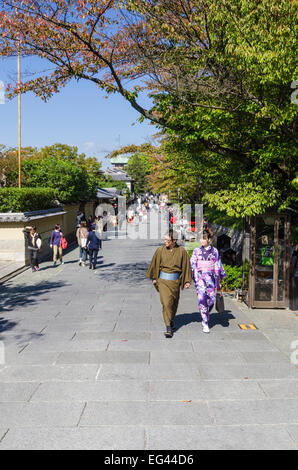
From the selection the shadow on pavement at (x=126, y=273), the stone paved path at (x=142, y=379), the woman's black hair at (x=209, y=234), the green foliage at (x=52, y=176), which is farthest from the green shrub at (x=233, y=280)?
the green foliage at (x=52, y=176)

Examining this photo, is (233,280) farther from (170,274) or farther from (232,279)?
(170,274)

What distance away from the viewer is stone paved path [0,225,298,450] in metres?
4.09

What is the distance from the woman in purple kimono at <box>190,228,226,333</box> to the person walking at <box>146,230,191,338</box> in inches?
12.7

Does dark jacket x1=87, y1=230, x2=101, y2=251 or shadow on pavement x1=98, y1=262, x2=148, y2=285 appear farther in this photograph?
dark jacket x1=87, y1=230, x2=101, y2=251

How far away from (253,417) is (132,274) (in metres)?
10.4

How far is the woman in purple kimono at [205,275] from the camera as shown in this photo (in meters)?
7.75

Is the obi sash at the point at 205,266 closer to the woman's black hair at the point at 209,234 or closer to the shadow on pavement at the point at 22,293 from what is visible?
the woman's black hair at the point at 209,234

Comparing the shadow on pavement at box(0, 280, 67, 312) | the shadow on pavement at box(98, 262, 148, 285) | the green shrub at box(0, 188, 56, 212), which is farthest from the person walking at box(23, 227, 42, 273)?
the shadow on pavement at box(98, 262, 148, 285)

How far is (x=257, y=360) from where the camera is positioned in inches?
245

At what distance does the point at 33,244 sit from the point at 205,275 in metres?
8.86

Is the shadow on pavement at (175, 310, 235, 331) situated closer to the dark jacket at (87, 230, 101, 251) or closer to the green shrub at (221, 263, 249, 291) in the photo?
the green shrub at (221, 263, 249, 291)

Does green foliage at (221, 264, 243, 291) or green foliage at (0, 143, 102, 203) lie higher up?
green foliage at (0, 143, 102, 203)

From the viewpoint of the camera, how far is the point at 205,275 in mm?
7824

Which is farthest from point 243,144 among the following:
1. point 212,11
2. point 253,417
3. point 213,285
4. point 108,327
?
point 253,417
